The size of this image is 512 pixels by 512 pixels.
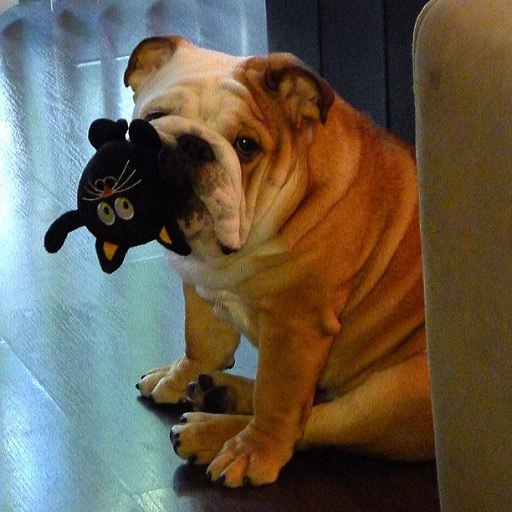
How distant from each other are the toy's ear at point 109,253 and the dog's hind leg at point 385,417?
14.2 inches

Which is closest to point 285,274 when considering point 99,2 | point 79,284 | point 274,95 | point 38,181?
point 274,95

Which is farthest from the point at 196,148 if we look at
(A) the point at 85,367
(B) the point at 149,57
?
(A) the point at 85,367

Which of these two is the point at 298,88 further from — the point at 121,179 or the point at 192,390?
the point at 192,390

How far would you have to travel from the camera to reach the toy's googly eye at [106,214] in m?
1.34

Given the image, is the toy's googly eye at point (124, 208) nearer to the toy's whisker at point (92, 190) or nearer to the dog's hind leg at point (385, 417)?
the toy's whisker at point (92, 190)

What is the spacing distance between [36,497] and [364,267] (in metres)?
0.56

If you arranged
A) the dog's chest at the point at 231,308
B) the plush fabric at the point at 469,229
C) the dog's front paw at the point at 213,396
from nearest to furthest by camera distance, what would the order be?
1. the plush fabric at the point at 469,229
2. the dog's chest at the point at 231,308
3. the dog's front paw at the point at 213,396

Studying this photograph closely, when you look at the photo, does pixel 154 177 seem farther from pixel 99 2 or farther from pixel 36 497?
pixel 99 2

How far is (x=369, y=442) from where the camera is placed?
1538 millimetres

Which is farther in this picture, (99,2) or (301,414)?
→ (99,2)

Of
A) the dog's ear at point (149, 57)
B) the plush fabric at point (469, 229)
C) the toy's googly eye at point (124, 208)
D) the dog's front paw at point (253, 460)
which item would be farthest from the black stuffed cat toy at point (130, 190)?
the plush fabric at point (469, 229)

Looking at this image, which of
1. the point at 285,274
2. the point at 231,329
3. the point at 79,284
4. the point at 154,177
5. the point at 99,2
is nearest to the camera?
the point at 154,177

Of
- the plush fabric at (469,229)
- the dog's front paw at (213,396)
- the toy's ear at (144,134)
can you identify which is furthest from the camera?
the dog's front paw at (213,396)

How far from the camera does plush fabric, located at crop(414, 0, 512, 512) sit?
896 mm
